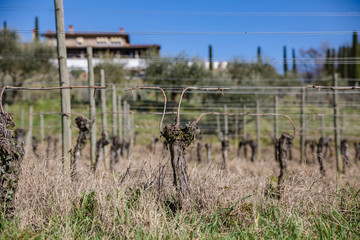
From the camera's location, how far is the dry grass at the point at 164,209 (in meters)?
2.63

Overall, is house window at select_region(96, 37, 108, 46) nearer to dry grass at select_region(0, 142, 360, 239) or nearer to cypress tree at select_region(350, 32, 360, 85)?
dry grass at select_region(0, 142, 360, 239)

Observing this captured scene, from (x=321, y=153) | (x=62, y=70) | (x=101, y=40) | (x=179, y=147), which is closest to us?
(x=179, y=147)

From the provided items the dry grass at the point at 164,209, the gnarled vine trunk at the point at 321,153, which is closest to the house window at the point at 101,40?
the gnarled vine trunk at the point at 321,153

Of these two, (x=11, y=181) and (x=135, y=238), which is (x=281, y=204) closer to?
(x=135, y=238)

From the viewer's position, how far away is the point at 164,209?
2.96m

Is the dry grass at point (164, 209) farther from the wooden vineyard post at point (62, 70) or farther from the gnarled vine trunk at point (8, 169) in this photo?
the wooden vineyard post at point (62, 70)

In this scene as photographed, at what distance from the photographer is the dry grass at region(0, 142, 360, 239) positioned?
263 centimetres

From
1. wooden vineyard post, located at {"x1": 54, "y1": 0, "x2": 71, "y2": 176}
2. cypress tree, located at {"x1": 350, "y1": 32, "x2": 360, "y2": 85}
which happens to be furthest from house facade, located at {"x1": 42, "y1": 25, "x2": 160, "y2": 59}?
cypress tree, located at {"x1": 350, "y1": 32, "x2": 360, "y2": 85}

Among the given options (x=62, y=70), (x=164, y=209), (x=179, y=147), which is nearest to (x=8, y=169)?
(x=164, y=209)

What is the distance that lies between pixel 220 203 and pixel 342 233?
1177 millimetres

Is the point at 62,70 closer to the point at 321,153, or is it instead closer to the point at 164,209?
the point at 164,209

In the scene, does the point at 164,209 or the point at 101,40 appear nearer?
the point at 164,209

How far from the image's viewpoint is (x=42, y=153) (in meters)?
3.45

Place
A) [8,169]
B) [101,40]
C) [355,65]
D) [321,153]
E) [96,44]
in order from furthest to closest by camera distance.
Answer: [355,65], [96,44], [101,40], [321,153], [8,169]
